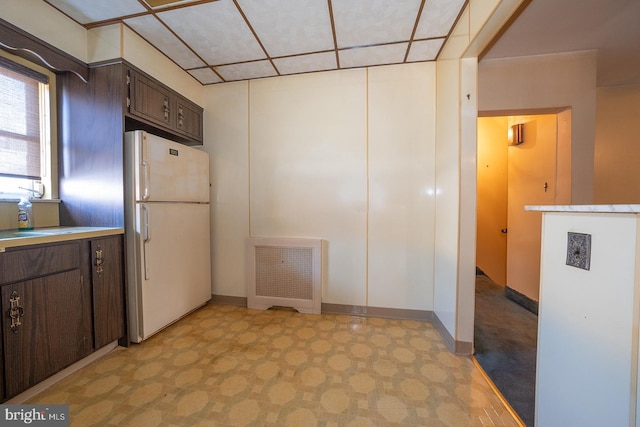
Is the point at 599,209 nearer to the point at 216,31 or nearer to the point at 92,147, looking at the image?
the point at 216,31

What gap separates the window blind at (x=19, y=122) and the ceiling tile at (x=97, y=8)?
57 centimetres

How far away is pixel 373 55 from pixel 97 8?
224 centimetres

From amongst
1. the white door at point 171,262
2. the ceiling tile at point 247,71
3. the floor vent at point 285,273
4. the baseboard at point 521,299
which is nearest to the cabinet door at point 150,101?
the ceiling tile at point 247,71

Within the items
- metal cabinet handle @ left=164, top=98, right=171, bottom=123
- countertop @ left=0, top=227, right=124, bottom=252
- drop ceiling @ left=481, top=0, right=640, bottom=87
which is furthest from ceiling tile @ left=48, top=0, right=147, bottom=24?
drop ceiling @ left=481, top=0, right=640, bottom=87

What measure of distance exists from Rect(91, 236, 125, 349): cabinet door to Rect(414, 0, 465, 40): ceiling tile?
9.87 feet

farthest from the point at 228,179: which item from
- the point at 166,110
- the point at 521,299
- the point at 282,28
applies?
the point at 521,299

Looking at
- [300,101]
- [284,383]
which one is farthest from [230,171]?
[284,383]

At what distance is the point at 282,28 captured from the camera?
1.88 meters

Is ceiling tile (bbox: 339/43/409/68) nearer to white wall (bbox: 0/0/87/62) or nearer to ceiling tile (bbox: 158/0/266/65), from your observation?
ceiling tile (bbox: 158/0/266/65)

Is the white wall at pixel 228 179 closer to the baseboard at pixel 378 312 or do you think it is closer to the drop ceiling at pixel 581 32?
the baseboard at pixel 378 312

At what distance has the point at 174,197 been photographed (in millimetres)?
2170

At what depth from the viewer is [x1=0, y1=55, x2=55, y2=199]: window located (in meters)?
1.68

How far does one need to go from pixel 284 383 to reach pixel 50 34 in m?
3.02

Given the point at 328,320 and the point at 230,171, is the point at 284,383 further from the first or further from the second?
the point at 230,171
